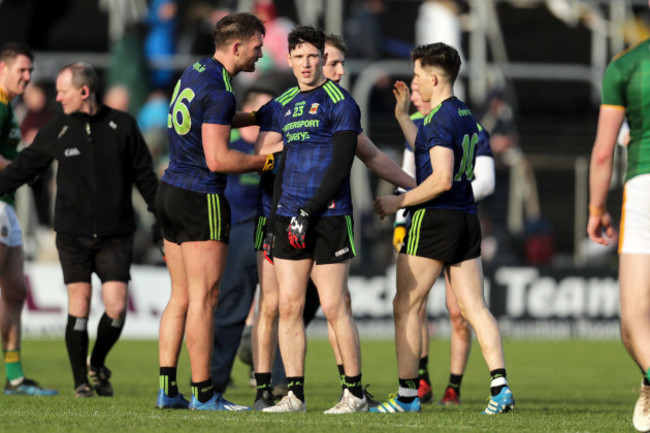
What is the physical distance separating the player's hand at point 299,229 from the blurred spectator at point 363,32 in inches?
468

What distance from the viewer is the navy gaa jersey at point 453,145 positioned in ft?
25.6

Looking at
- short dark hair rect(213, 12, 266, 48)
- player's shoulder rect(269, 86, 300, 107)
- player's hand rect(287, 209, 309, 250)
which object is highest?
short dark hair rect(213, 12, 266, 48)

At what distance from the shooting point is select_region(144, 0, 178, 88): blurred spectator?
18375mm

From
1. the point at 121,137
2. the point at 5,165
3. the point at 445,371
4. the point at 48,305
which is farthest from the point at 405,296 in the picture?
the point at 48,305

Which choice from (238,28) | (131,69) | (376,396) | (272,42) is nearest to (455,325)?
(376,396)

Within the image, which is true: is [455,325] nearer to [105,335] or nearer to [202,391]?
[202,391]

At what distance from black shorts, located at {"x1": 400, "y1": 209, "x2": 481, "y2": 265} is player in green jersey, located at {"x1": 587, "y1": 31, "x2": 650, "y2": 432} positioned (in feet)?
5.71

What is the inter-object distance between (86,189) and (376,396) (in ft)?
9.94

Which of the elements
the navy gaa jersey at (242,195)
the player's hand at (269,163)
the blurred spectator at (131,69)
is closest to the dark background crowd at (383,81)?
the blurred spectator at (131,69)

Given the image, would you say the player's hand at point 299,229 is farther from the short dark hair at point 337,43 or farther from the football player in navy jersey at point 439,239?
the short dark hair at point 337,43

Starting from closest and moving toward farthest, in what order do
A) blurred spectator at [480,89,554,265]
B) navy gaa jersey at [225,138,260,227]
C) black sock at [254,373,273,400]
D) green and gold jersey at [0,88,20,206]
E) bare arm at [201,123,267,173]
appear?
bare arm at [201,123,267,173], black sock at [254,373,273,400], green and gold jersey at [0,88,20,206], navy gaa jersey at [225,138,260,227], blurred spectator at [480,89,554,265]

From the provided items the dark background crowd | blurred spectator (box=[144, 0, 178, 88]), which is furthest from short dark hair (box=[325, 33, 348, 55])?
blurred spectator (box=[144, 0, 178, 88])

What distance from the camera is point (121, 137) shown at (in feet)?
31.7

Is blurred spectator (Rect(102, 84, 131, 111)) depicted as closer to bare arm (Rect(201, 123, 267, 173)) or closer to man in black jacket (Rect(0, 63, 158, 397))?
man in black jacket (Rect(0, 63, 158, 397))
